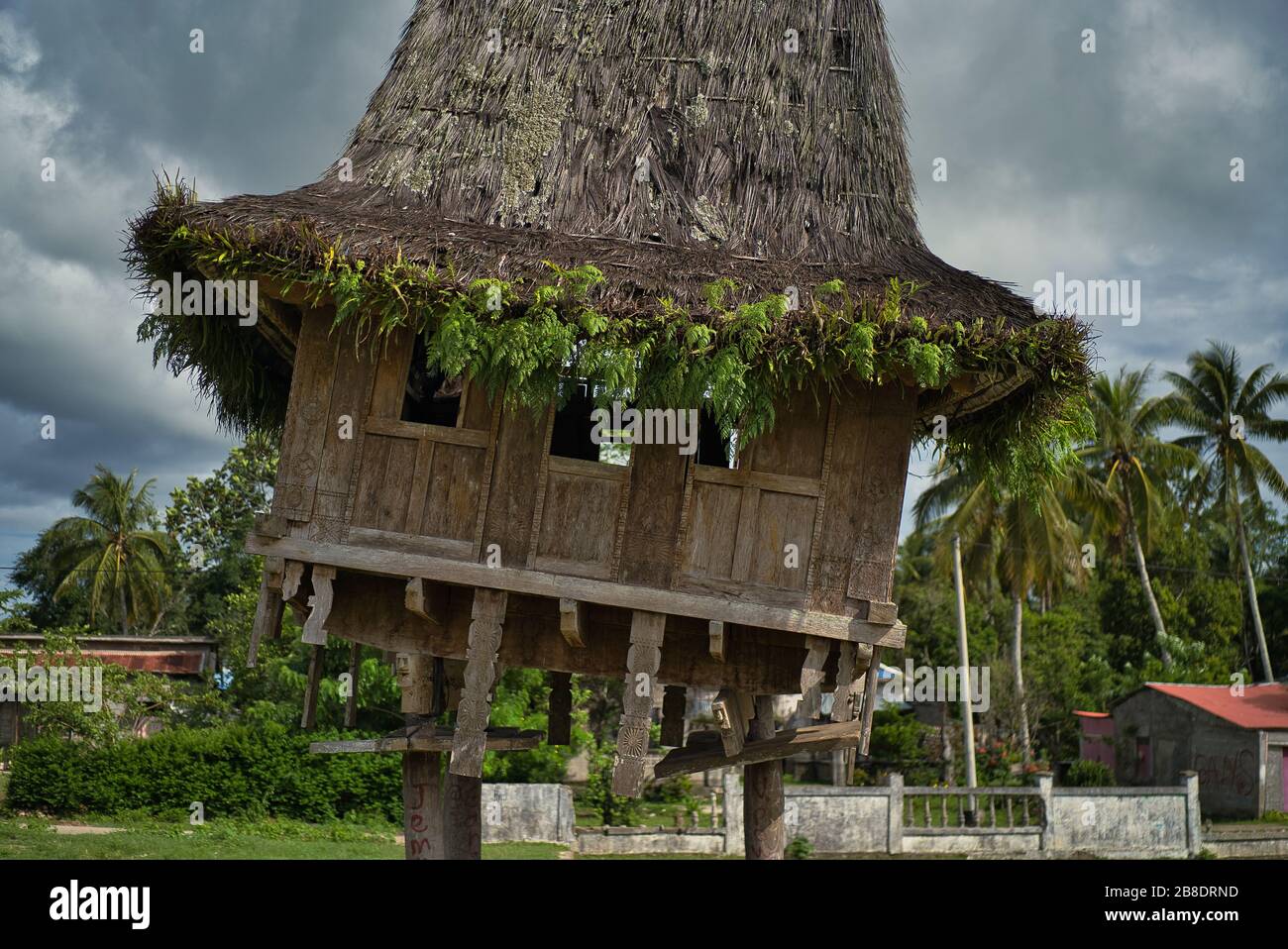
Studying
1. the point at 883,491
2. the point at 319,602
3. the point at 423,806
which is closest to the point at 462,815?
the point at 423,806

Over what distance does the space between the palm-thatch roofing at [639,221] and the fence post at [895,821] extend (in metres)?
16.9

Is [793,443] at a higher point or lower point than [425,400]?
lower

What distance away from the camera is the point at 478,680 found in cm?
844

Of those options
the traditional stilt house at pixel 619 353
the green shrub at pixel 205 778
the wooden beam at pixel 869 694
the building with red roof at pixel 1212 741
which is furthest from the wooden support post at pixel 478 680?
the building with red roof at pixel 1212 741

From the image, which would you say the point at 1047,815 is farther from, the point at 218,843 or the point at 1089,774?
the point at 218,843

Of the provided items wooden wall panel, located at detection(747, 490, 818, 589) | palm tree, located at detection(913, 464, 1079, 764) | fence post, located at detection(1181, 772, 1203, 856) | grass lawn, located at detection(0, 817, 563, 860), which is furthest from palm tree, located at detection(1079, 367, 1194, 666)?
wooden wall panel, located at detection(747, 490, 818, 589)

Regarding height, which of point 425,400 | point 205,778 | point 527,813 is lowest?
point 527,813

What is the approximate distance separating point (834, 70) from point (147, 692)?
24.1 m

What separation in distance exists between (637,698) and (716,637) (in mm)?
718

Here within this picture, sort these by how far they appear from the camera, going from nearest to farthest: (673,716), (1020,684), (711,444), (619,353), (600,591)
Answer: (619,353)
(600,591)
(711,444)
(673,716)
(1020,684)

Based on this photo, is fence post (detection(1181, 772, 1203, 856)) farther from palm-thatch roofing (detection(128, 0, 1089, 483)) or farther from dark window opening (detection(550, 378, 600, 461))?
dark window opening (detection(550, 378, 600, 461))

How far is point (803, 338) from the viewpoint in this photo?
305 inches

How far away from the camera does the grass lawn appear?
1848cm
